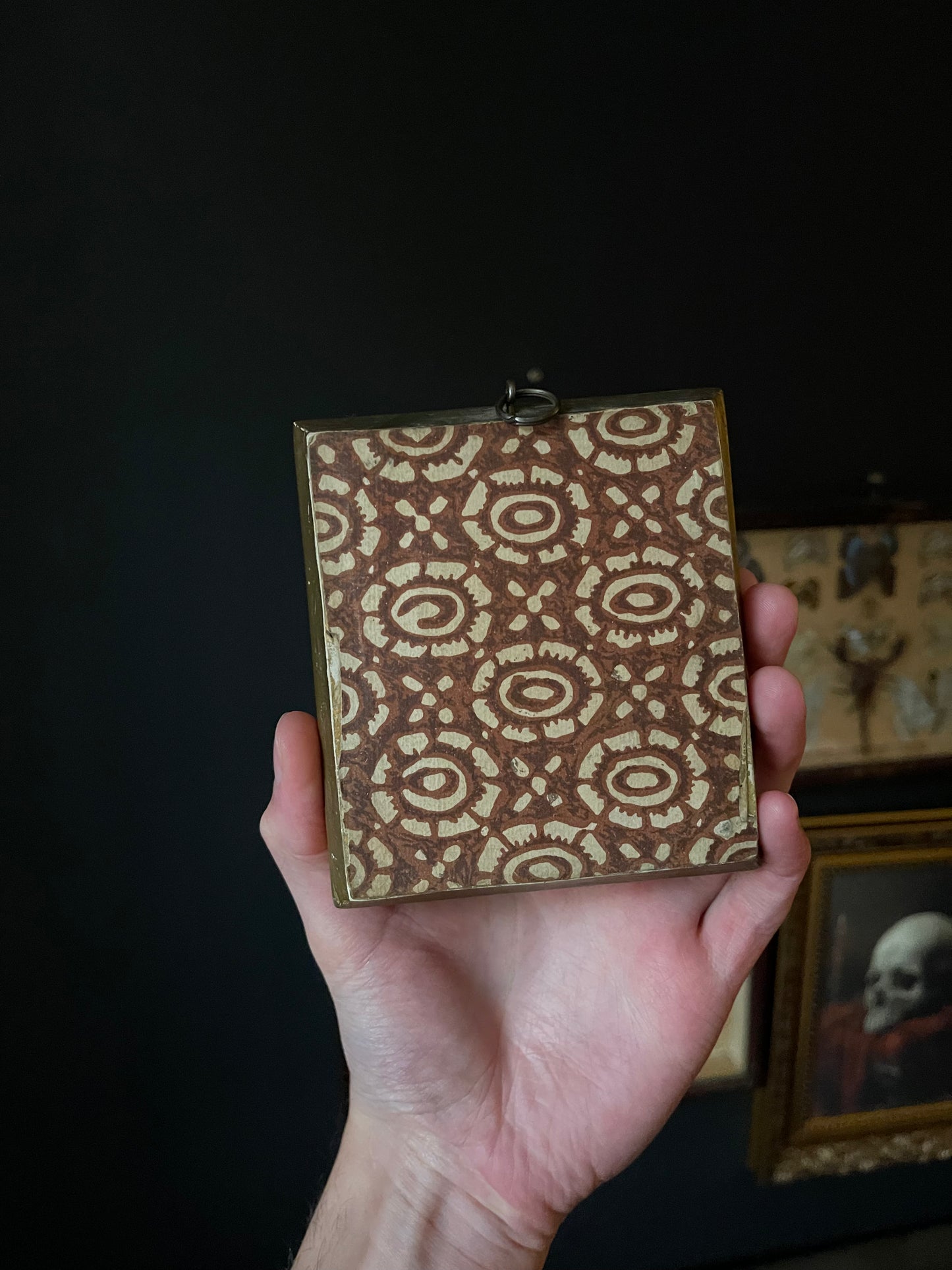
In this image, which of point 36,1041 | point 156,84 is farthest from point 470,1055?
point 156,84

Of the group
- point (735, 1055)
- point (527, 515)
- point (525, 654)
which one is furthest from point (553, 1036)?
point (735, 1055)

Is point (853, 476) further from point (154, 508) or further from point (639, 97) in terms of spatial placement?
point (154, 508)

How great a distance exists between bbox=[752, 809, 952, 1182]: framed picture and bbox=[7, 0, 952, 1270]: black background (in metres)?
0.60

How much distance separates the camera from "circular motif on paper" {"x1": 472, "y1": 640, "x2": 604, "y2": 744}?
819mm

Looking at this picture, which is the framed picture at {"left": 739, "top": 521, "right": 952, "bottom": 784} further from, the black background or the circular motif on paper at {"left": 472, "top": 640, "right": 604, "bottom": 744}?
the circular motif on paper at {"left": 472, "top": 640, "right": 604, "bottom": 744}

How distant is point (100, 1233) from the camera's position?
1.55 meters

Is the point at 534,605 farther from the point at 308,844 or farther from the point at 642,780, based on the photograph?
the point at 308,844

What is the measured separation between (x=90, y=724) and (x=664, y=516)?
0.92m

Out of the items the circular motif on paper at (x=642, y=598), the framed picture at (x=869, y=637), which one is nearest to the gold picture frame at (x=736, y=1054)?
the framed picture at (x=869, y=637)

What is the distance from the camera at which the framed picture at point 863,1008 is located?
1.64 metres

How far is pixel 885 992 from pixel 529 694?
1.26 meters

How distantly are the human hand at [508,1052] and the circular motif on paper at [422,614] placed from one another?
26 cm

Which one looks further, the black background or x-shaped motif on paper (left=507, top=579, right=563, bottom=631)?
the black background

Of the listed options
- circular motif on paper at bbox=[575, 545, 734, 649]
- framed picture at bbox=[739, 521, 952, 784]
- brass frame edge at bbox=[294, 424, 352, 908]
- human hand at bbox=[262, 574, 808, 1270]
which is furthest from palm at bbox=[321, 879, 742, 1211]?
framed picture at bbox=[739, 521, 952, 784]
